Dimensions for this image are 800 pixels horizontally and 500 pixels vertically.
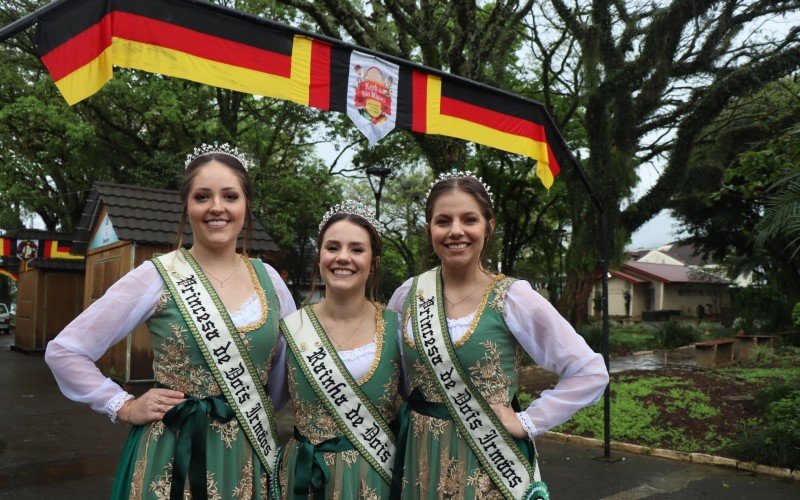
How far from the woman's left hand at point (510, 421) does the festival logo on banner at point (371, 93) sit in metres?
2.27

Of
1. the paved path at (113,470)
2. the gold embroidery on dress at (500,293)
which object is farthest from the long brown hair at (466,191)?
the paved path at (113,470)

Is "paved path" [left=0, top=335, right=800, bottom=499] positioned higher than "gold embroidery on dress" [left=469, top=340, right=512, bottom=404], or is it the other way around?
"gold embroidery on dress" [left=469, top=340, right=512, bottom=404]

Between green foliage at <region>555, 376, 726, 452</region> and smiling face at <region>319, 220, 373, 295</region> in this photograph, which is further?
green foliage at <region>555, 376, 726, 452</region>

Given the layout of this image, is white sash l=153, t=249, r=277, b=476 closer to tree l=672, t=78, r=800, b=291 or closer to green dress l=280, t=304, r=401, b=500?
green dress l=280, t=304, r=401, b=500

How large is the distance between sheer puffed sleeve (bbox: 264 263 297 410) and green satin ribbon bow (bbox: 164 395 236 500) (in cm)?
39

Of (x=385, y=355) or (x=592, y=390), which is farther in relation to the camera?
(x=385, y=355)

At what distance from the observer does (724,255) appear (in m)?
21.7

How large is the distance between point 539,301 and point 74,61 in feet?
8.26

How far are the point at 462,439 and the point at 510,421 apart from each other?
0.19 meters

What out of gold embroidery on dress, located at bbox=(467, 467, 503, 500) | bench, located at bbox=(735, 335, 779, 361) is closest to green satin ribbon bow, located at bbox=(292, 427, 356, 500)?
gold embroidery on dress, located at bbox=(467, 467, 503, 500)

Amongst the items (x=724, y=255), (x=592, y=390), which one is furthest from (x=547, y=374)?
(x=724, y=255)

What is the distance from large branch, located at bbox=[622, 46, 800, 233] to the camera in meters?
13.8

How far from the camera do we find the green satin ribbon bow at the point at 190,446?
207 cm

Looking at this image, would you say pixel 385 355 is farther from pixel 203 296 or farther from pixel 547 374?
pixel 547 374
